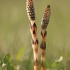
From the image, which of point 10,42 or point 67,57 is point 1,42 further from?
point 67,57

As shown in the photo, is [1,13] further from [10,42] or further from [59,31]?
[59,31]

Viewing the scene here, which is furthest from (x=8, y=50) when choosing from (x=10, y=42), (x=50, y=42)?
(x=50, y=42)

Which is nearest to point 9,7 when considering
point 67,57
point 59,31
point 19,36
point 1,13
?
point 1,13

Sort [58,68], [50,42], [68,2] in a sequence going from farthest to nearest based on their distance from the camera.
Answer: [68,2], [50,42], [58,68]

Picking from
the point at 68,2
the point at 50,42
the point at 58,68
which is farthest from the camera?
the point at 68,2

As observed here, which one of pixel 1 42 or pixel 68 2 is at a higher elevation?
pixel 68 2

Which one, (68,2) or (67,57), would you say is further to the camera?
(68,2)
